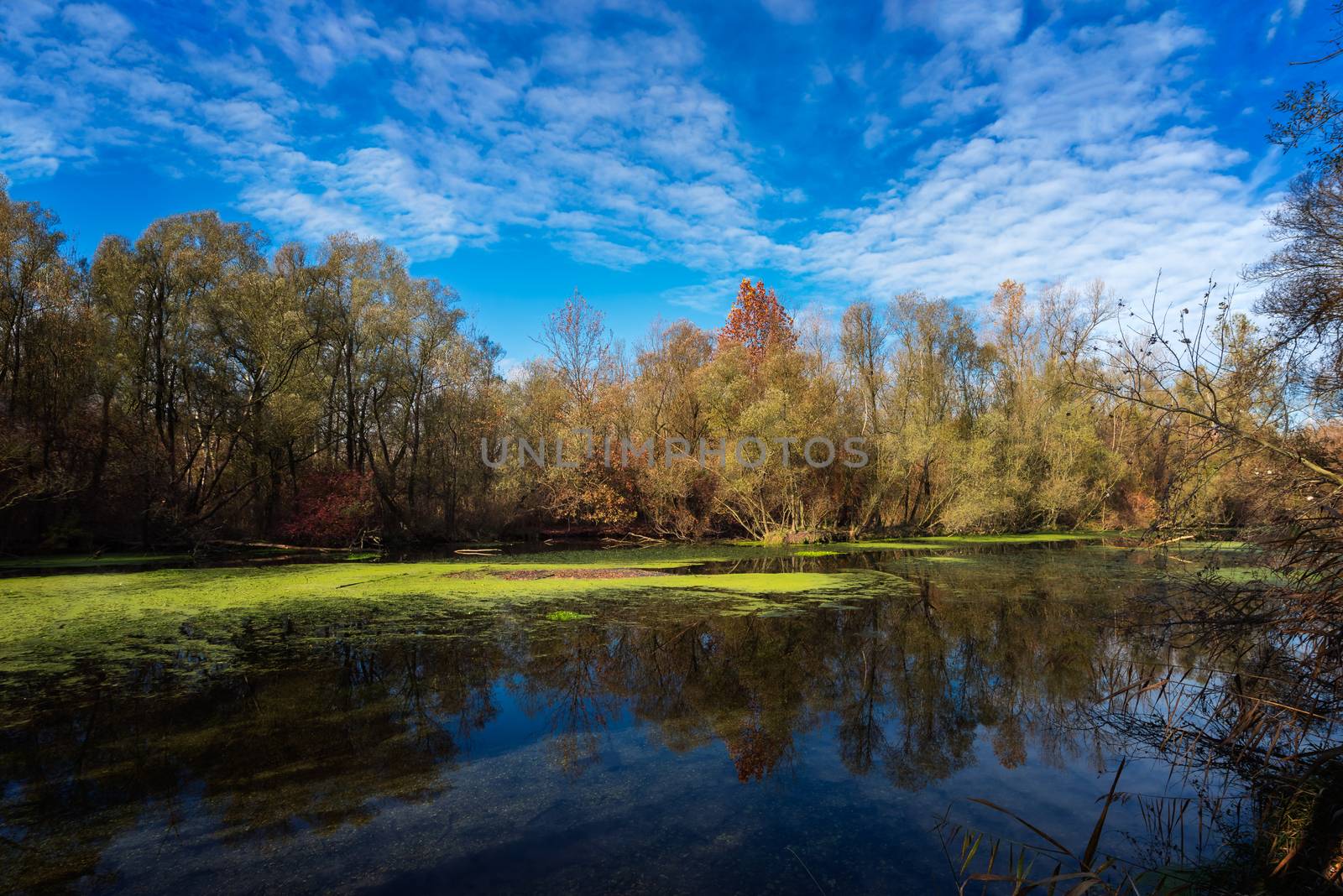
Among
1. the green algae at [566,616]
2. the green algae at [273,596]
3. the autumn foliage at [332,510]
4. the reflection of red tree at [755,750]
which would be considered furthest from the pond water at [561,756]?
the autumn foliage at [332,510]

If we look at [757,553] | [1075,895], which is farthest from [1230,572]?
[1075,895]

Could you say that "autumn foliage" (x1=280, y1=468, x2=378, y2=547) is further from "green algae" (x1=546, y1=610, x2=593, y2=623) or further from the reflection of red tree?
the reflection of red tree

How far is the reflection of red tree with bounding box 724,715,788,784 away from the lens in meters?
4.63

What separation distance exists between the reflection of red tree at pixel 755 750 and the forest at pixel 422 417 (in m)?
16.7

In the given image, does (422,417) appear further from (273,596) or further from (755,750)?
(755,750)

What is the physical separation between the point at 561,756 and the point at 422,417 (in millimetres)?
25903

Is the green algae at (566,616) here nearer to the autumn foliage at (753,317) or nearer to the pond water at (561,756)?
the pond water at (561,756)

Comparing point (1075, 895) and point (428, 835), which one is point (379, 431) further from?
point (1075, 895)

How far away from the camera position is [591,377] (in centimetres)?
2672

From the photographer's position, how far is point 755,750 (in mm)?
5004

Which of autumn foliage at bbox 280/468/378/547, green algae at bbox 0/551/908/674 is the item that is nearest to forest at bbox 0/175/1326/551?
autumn foliage at bbox 280/468/378/547

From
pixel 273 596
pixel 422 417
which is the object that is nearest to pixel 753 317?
pixel 422 417

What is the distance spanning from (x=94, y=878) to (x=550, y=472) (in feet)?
71.5

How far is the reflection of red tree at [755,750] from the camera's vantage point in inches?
182
